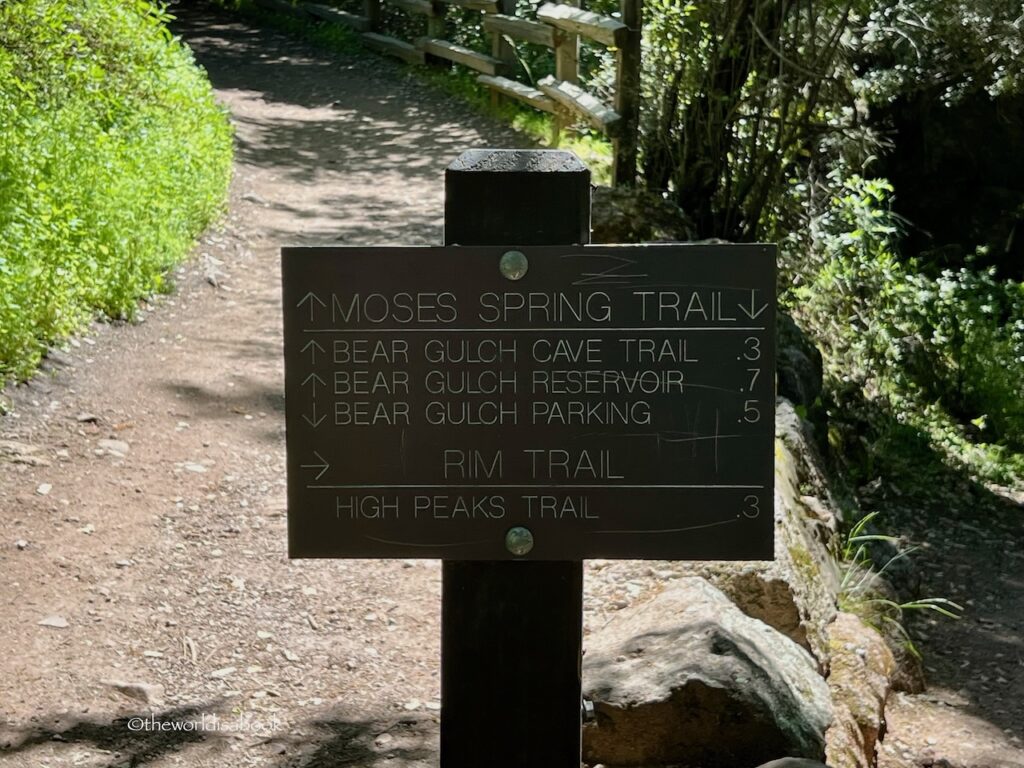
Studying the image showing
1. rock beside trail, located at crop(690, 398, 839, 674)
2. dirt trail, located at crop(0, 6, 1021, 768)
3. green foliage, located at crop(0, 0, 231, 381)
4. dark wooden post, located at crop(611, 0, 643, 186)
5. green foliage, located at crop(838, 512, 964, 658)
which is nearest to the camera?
dirt trail, located at crop(0, 6, 1021, 768)

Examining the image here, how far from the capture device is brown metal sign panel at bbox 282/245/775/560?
262cm

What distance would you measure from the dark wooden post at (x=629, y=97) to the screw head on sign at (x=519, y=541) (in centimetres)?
712

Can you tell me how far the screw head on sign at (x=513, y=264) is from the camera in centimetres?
261

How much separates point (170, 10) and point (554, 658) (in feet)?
63.5

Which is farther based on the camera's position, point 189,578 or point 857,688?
point 189,578

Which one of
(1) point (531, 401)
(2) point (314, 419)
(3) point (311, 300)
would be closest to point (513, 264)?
(1) point (531, 401)

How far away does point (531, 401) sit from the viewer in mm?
2656

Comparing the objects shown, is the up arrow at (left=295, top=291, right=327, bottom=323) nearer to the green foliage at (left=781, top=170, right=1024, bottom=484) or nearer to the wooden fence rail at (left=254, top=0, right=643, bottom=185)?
the green foliage at (left=781, top=170, right=1024, bottom=484)

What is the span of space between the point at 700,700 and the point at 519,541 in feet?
3.84

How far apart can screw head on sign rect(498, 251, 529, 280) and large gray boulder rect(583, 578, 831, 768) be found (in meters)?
1.51

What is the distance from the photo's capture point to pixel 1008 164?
37.3 feet

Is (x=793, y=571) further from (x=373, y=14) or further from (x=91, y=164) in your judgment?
(x=373, y=14)

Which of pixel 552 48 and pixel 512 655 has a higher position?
pixel 552 48

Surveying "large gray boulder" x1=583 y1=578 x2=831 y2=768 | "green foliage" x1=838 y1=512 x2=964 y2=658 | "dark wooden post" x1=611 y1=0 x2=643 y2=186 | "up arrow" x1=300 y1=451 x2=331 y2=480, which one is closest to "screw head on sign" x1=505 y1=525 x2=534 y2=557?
"up arrow" x1=300 y1=451 x2=331 y2=480
